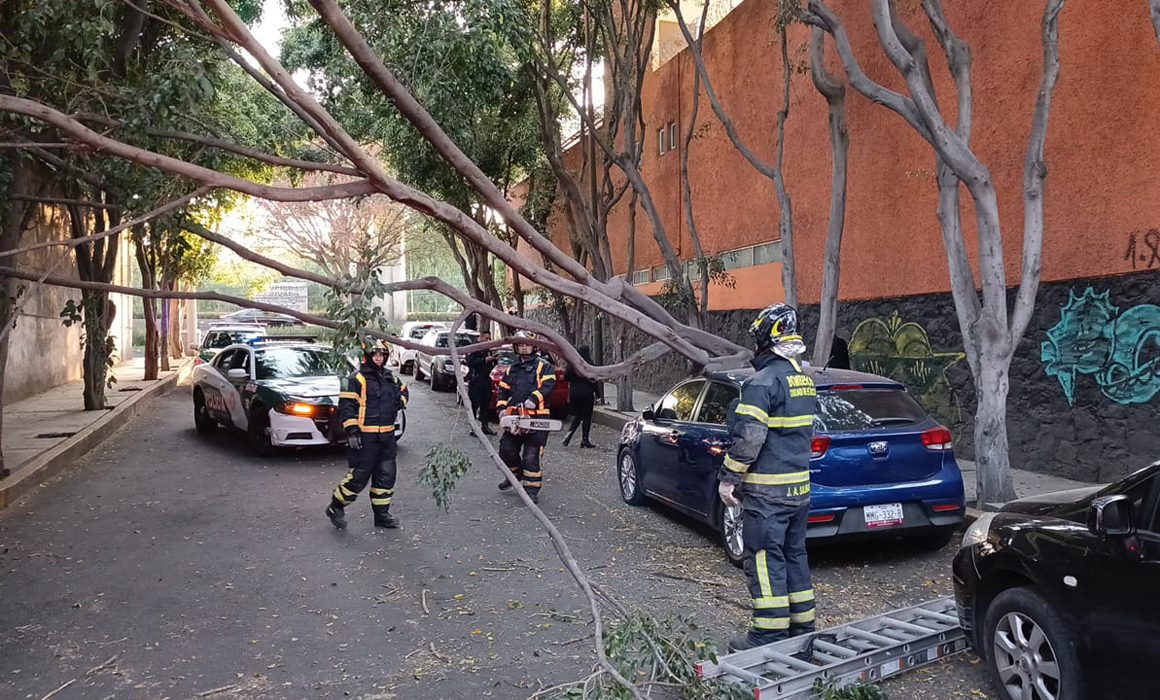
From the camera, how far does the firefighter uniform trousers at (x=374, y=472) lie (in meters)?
7.87

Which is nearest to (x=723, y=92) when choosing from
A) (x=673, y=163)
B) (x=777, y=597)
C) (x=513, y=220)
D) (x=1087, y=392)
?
(x=673, y=163)

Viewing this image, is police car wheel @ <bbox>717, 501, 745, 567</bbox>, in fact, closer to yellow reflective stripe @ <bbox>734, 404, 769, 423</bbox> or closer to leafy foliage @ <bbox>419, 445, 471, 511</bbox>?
yellow reflective stripe @ <bbox>734, 404, 769, 423</bbox>

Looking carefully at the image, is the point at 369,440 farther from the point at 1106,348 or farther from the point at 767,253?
the point at 767,253

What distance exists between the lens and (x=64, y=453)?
11203 mm

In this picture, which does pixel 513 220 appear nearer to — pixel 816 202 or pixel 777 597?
pixel 777 597

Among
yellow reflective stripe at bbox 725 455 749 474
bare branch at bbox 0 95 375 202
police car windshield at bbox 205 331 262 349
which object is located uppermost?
bare branch at bbox 0 95 375 202

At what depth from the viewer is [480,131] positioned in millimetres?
18500

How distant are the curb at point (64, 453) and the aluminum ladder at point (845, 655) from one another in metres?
8.17

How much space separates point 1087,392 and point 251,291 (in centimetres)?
4267

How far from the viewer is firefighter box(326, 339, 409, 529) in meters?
7.89

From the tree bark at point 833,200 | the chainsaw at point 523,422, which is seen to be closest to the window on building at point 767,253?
the tree bark at point 833,200

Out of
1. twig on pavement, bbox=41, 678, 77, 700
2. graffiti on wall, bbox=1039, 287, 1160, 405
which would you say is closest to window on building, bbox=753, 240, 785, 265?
graffiti on wall, bbox=1039, 287, 1160, 405

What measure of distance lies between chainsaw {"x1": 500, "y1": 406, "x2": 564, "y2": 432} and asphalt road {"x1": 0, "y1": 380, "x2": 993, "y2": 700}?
86 cm

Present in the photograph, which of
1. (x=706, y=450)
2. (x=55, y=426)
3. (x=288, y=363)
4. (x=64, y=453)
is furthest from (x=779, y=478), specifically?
(x=55, y=426)
